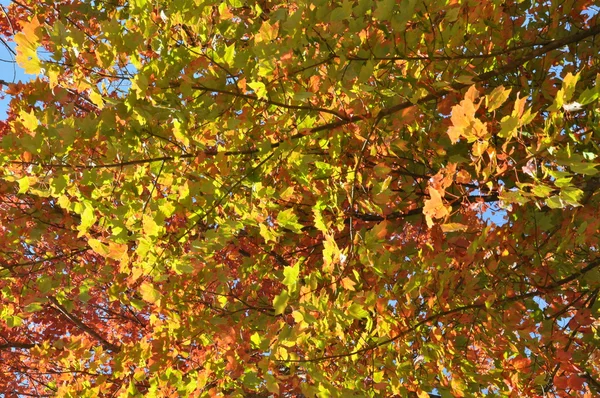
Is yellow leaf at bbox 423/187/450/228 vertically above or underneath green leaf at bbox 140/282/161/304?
underneath

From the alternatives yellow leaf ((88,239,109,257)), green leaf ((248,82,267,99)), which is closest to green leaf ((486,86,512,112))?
green leaf ((248,82,267,99))

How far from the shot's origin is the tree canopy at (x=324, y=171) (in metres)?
2.23

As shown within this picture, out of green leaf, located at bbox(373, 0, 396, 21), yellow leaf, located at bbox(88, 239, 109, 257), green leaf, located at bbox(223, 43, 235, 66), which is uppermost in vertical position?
green leaf, located at bbox(223, 43, 235, 66)

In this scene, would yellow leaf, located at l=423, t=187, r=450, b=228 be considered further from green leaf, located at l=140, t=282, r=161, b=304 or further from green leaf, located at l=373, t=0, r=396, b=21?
green leaf, located at l=140, t=282, r=161, b=304

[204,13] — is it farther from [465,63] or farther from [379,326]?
[379,326]

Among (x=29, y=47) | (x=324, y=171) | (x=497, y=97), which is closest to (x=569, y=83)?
(x=497, y=97)

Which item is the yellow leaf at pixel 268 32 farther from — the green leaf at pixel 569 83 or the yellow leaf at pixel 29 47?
the green leaf at pixel 569 83

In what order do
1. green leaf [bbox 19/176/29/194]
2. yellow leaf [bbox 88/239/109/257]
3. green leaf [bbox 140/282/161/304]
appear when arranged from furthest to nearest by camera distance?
green leaf [bbox 140/282/161/304] → yellow leaf [bbox 88/239/109/257] → green leaf [bbox 19/176/29/194]

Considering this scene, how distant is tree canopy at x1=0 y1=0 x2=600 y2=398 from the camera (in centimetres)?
223

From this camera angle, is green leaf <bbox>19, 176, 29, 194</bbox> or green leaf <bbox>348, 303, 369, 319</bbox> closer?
green leaf <bbox>19, 176, 29, 194</bbox>

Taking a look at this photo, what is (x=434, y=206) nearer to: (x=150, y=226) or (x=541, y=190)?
(x=541, y=190)

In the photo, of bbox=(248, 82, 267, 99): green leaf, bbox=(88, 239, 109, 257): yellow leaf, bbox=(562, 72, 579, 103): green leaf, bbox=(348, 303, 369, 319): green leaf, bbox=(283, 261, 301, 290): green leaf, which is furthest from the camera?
bbox=(88, 239, 109, 257): yellow leaf

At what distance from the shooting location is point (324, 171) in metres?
2.98

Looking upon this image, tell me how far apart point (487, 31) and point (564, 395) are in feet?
7.19
